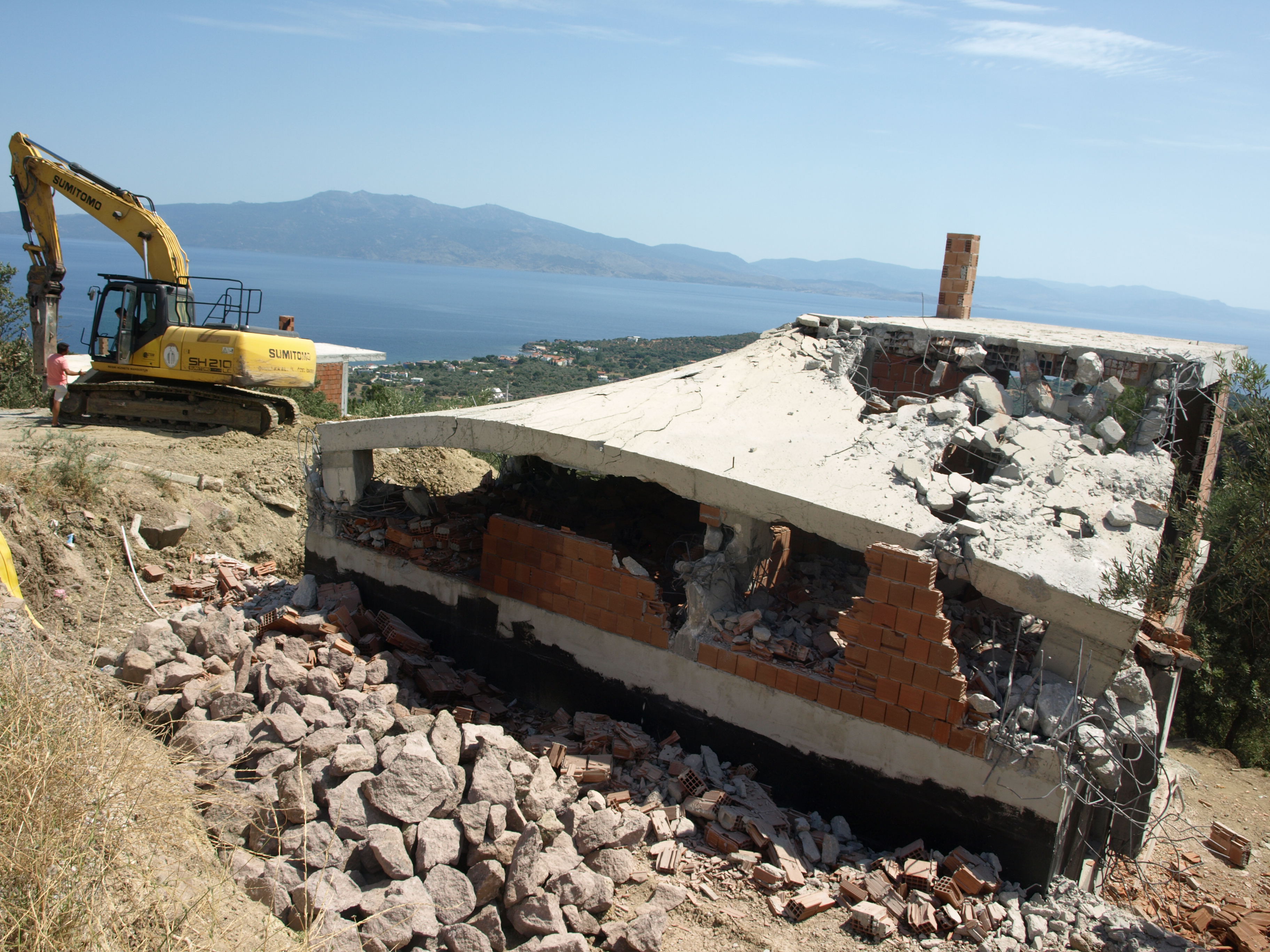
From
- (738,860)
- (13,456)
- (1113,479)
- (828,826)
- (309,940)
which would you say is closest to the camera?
(309,940)

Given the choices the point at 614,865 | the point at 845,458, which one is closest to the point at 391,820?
the point at 614,865

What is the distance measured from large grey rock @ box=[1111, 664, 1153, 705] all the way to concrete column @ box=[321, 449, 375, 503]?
732 centimetres

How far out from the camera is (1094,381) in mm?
7988

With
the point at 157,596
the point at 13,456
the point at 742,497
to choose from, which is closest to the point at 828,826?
the point at 742,497

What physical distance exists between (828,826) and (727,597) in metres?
1.95

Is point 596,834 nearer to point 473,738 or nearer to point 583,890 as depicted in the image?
point 583,890

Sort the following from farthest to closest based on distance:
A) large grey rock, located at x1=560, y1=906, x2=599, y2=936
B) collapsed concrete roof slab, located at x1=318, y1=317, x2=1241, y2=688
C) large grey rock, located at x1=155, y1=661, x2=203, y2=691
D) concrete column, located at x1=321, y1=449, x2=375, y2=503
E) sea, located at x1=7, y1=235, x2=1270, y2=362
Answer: sea, located at x1=7, y1=235, x2=1270, y2=362, concrete column, located at x1=321, y1=449, x2=375, y2=503, large grey rock, located at x1=155, y1=661, x2=203, y2=691, collapsed concrete roof slab, located at x1=318, y1=317, x2=1241, y2=688, large grey rock, located at x1=560, y1=906, x2=599, y2=936

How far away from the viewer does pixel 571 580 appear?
25.1 ft

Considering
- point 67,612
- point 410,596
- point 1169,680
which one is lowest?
point 67,612

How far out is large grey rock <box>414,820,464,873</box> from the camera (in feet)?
17.6

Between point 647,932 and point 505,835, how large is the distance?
3.60 ft

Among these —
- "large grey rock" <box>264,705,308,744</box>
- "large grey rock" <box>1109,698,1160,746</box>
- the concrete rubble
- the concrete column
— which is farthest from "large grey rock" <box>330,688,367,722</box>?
"large grey rock" <box>1109,698,1160,746</box>

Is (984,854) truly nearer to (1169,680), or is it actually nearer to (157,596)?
(1169,680)

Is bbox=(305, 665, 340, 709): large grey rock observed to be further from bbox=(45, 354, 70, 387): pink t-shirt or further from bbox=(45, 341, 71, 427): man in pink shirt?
bbox=(45, 354, 70, 387): pink t-shirt
